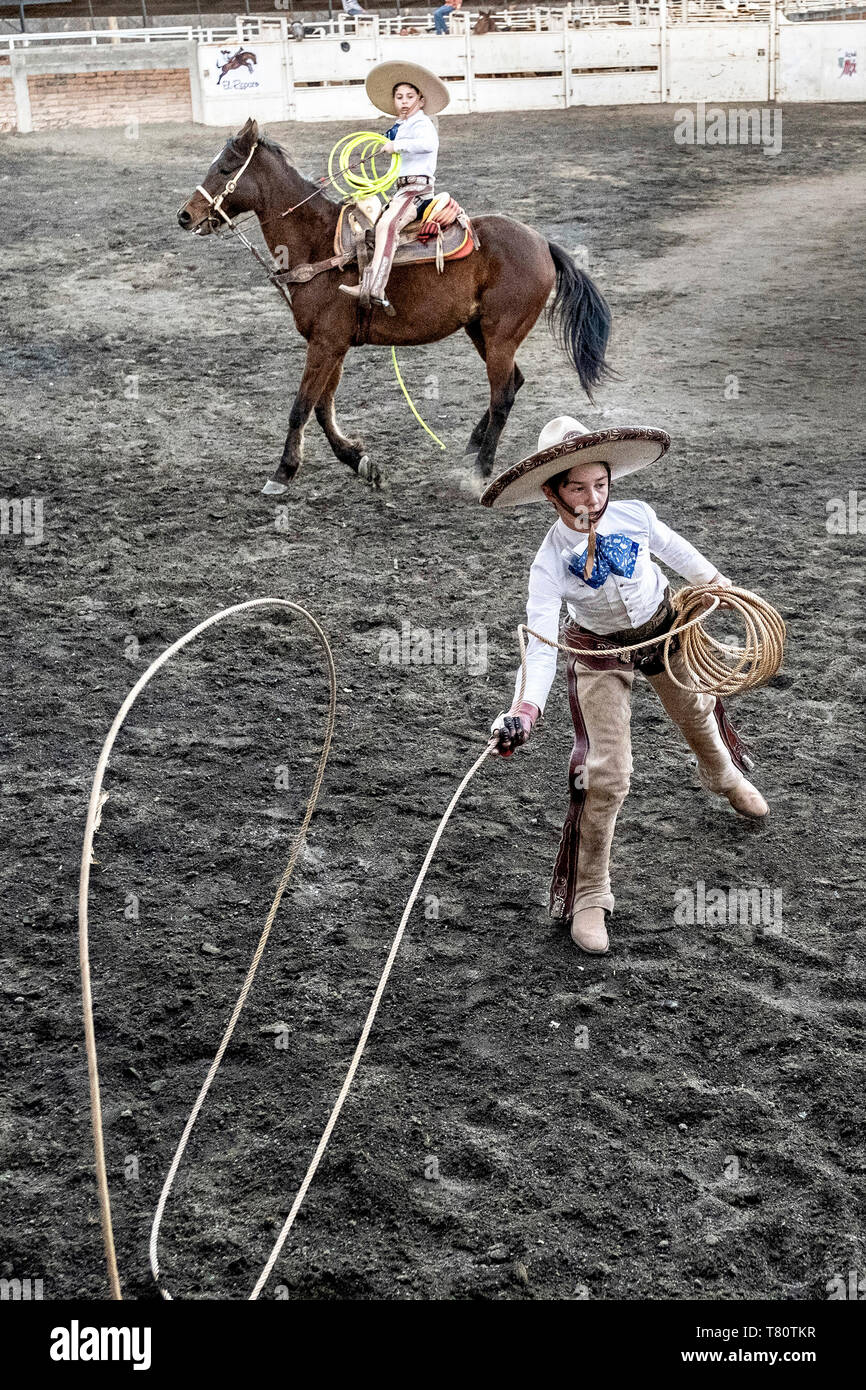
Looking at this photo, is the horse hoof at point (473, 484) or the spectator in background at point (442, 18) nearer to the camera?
the horse hoof at point (473, 484)

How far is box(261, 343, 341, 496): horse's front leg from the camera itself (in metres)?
8.24

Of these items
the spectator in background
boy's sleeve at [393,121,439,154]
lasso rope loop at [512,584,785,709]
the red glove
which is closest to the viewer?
the red glove

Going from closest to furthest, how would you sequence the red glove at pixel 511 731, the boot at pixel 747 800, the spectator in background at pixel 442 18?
the red glove at pixel 511 731, the boot at pixel 747 800, the spectator in background at pixel 442 18

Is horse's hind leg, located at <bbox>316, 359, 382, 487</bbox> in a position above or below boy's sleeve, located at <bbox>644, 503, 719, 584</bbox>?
above

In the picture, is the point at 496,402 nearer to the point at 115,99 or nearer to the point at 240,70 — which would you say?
the point at 240,70

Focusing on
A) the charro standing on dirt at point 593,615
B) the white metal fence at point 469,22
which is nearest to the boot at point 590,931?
the charro standing on dirt at point 593,615

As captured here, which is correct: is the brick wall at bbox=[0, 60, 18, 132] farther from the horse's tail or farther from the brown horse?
the horse's tail

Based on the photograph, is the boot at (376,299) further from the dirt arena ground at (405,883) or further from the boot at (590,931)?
the boot at (590,931)

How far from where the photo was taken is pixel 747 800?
4988mm

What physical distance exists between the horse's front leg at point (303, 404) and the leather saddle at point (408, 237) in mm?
492

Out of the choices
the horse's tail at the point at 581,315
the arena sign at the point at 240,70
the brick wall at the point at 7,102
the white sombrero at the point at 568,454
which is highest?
the arena sign at the point at 240,70

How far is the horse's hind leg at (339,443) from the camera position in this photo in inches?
331

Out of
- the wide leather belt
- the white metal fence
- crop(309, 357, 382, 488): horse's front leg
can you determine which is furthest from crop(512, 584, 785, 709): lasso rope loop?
the white metal fence

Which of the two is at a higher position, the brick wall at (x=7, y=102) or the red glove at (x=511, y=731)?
the brick wall at (x=7, y=102)
